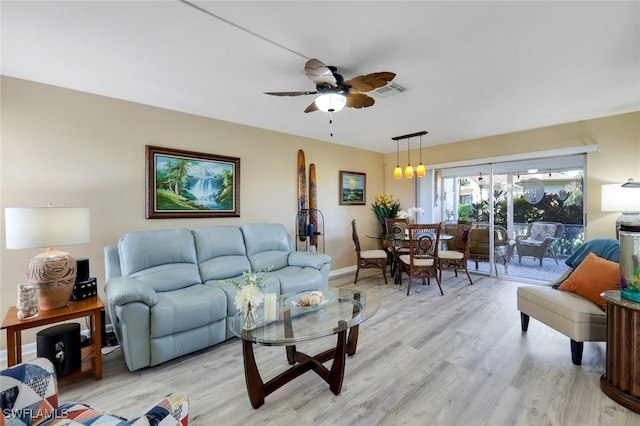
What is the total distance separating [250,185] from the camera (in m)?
4.25

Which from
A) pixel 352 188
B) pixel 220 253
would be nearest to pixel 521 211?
pixel 352 188

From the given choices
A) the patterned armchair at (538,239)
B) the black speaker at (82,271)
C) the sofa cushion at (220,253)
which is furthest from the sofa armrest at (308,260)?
the patterned armchair at (538,239)

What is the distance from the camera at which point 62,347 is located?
6.91 ft

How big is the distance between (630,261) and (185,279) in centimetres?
374

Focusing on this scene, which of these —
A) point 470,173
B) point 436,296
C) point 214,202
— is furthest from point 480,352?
point 470,173

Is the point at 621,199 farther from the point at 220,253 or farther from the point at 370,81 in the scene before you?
the point at 220,253

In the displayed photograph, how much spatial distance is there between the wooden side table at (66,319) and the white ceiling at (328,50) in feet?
6.59

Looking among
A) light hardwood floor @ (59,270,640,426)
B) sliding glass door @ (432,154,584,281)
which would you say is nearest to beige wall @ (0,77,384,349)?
light hardwood floor @ (59,270,640,426)

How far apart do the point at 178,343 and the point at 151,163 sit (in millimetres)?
2074

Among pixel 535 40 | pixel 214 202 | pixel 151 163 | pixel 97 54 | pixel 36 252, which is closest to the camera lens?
pixel 535 40

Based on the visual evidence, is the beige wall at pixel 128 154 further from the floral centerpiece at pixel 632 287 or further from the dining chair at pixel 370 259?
the floral centerpiece at pixel 632 287

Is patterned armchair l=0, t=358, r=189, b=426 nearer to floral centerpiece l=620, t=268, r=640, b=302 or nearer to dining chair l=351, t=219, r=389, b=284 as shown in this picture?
floral centerpiece l=620, t=268, r=640, b=302

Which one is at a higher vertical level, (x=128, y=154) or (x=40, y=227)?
Result: (x=128, y=154)

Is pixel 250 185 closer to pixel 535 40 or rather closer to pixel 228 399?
pixel 228 399
